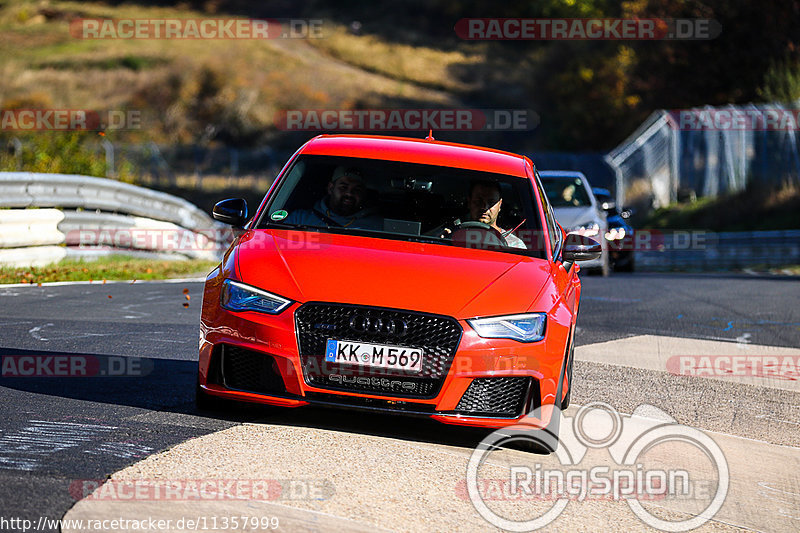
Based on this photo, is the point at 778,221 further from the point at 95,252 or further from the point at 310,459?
the point at 310,459

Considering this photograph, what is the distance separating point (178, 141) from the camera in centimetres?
6228

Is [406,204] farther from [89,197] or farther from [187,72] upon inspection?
[187,72]

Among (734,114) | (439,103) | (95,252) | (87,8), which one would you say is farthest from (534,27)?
(95,252)

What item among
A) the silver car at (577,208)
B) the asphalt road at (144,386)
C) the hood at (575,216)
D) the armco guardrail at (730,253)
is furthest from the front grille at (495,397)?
the armco guardrail at (730,253)

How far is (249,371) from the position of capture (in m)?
6.62

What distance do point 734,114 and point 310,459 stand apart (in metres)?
32.4

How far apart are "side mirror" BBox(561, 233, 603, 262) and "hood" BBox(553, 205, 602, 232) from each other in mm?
10635

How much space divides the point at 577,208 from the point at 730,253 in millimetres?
11494

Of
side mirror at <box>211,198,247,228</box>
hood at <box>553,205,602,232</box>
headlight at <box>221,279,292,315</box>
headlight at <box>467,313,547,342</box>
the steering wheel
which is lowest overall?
hood at <box>553,205,602,232</box>

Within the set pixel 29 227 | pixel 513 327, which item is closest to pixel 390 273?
pixel 513 327

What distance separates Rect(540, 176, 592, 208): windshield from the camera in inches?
771

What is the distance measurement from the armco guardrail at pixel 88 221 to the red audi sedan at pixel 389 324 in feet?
28.4

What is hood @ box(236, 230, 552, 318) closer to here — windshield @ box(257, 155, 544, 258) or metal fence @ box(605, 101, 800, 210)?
windshield @ box(257, 155, 544, 258)

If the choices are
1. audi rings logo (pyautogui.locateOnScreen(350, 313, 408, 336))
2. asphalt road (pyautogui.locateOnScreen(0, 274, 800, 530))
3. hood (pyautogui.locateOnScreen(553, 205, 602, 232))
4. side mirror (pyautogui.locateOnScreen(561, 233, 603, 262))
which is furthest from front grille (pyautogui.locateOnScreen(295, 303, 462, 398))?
hood (pyautogui.locateOnScreen(553, 205, 602, 232))
